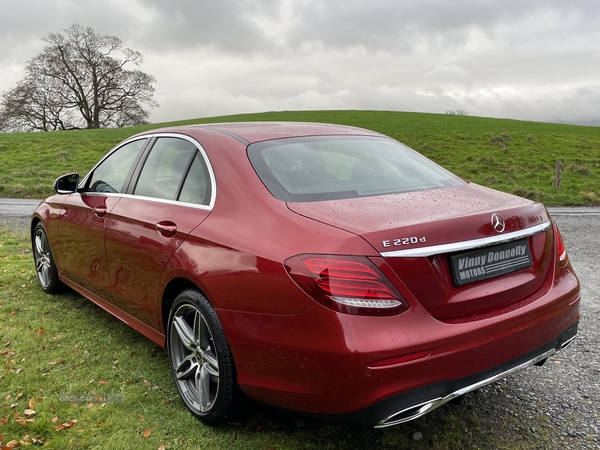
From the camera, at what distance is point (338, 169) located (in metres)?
3.13

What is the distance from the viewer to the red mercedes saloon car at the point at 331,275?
86.0 inches

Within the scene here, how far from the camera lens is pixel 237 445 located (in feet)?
9.09

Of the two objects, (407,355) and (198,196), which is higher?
(198,196)

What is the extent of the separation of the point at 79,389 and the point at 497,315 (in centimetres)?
258

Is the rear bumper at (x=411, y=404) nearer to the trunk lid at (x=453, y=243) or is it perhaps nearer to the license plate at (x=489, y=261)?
the trunk lid at (x=453, y=243)

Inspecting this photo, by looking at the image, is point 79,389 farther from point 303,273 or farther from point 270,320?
point 303,273

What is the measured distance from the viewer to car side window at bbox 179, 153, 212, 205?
301 centimetres

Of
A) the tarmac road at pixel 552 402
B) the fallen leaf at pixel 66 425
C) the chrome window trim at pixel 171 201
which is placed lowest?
the tarmac road at pixel 552 402

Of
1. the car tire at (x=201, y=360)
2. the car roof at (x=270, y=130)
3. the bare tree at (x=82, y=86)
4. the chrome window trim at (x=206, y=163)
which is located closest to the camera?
the car tire at (x=201, y=360)

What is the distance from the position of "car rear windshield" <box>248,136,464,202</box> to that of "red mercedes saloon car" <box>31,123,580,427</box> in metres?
0.01

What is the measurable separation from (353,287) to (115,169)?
2696 mm

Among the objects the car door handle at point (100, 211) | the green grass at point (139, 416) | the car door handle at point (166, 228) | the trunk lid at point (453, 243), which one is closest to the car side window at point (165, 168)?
the car door handle at point (166, 228)

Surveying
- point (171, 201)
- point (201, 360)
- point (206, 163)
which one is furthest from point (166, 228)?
point (201, 360)

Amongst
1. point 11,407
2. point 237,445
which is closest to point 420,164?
point 237,445
